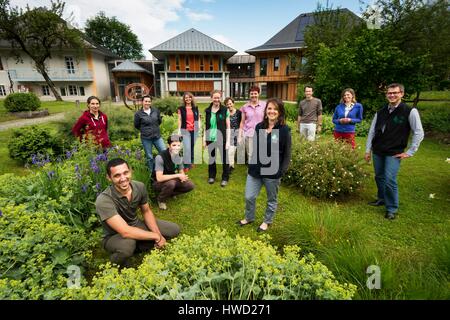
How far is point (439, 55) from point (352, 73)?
13.8 feet

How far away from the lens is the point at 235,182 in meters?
5.87

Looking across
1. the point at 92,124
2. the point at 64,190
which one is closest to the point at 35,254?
the point at 64,190

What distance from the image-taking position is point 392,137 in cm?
384

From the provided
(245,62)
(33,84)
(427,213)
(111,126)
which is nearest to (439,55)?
(427,213)

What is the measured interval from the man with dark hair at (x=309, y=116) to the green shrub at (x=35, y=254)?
5311 millimetres

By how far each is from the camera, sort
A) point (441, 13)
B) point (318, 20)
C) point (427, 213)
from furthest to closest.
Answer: point (318, 20)
point (441, 13)
point (427, 213)

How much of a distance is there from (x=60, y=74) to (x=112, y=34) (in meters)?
29.8

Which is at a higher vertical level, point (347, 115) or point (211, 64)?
point (211, 64)

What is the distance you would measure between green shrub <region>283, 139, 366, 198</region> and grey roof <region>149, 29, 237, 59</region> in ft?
93.0

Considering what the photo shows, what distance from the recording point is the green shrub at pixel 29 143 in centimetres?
669

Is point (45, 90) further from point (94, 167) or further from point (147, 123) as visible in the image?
point (94, 167)

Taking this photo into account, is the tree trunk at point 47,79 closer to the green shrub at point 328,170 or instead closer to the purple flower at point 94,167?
the purple flower at point 94,167

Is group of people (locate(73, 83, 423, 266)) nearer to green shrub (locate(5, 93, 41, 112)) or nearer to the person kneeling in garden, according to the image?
the person kneeling in garden
